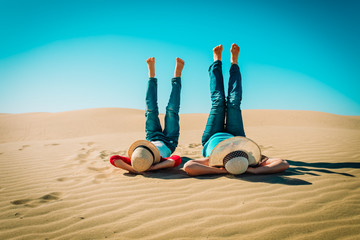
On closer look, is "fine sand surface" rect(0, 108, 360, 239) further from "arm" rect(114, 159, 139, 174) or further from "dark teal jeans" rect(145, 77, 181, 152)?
"dark teal jeans" rect(145, 77, 181, 152)

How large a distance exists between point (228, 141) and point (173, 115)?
196 cm

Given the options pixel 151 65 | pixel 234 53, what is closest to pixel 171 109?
pixel 151 65

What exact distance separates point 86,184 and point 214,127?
2.32 metres

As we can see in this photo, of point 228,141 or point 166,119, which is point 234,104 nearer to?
point 228,141

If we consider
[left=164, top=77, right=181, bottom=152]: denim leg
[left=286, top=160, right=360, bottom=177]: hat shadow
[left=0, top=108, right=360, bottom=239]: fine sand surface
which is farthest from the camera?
[left=164, top=77, right=181, bottom=152]: denim leg

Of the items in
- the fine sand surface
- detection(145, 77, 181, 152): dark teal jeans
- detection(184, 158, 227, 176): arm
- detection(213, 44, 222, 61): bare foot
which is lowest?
the fine sand surface

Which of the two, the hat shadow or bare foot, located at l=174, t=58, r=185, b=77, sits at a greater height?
bare foot, located at l=174, t=58, r=185, b=77

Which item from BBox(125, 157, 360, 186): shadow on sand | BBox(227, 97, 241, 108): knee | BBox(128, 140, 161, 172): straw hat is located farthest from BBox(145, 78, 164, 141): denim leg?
BBox(227, 97, 241, 108): knee

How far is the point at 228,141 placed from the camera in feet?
7.96

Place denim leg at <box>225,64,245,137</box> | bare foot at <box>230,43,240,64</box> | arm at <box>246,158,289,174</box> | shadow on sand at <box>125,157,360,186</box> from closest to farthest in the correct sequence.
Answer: shadow on sand at <box>125,157,360,186</box>
arm at <box>246,158,289,174</box>
denim leg at <box>225,64,245,137</box>
bare foot at <box>230,43,240,64</box>

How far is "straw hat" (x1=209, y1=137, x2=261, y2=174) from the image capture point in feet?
7.97

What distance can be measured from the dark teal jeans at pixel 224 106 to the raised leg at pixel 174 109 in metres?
0.69

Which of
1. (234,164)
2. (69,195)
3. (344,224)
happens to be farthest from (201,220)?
(69,195)

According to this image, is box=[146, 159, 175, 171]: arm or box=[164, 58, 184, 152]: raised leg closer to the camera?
box=[146, 159, 175, 171]: arm
